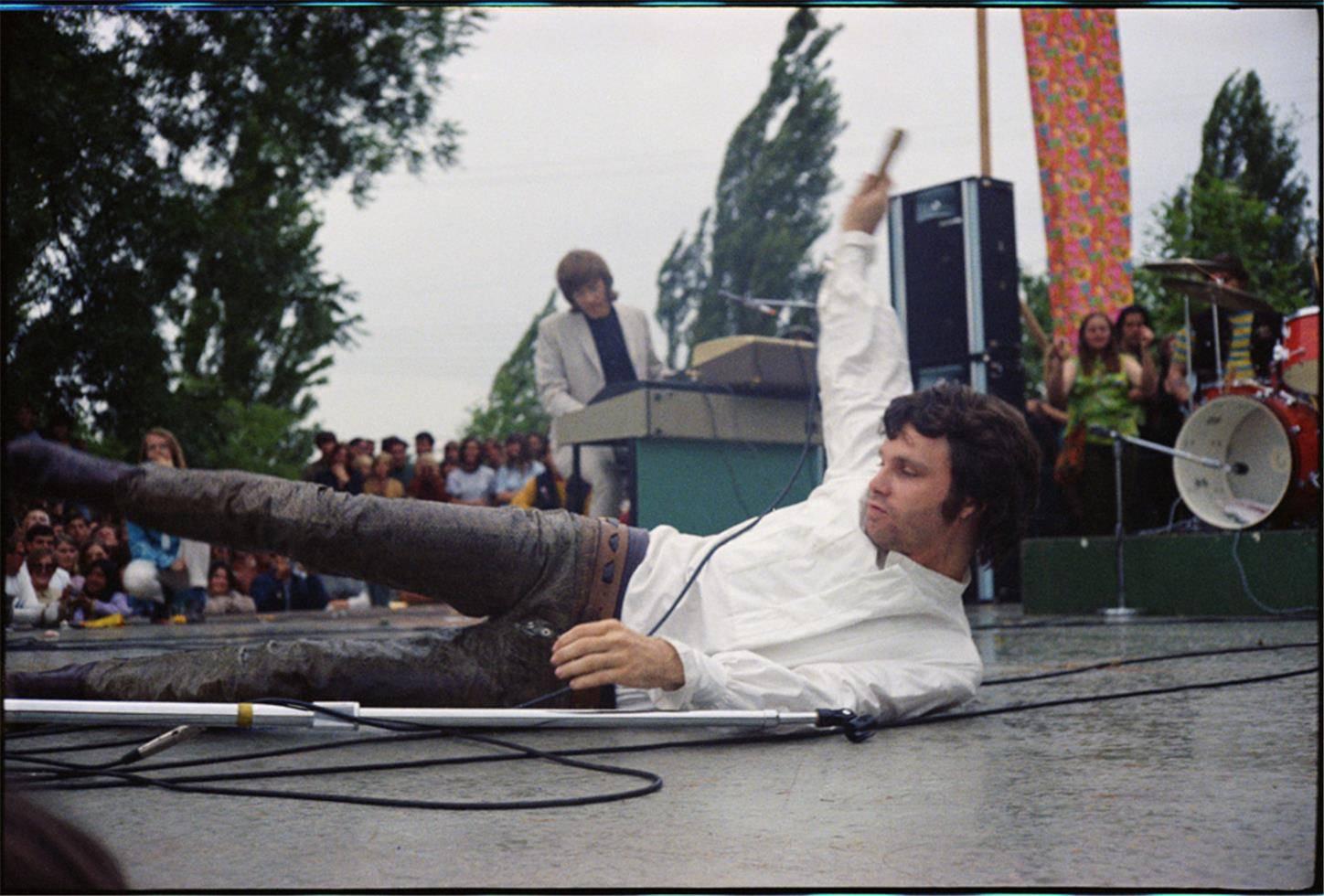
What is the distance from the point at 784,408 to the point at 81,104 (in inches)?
158

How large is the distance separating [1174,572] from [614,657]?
15.4 feet

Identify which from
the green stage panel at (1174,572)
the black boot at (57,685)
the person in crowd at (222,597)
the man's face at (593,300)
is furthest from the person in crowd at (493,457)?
the black boot at (57,685)

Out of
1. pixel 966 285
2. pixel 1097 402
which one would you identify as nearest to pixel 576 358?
pixel 966 285

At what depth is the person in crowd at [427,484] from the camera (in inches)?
355

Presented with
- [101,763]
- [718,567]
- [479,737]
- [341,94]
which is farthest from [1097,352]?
[341,94]

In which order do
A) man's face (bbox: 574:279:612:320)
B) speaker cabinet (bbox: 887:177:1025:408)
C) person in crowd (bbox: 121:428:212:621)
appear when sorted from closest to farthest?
man's face (bbox: 574:279:612:320)
speaker cabinet (bbox: 887:177:1025:408)
person in crowd (bbox: 121:428:212:621)

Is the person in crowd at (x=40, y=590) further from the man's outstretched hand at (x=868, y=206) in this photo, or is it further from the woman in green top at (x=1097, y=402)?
the woman in green top at (x=1097, y=402)

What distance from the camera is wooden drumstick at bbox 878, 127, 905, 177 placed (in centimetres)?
281

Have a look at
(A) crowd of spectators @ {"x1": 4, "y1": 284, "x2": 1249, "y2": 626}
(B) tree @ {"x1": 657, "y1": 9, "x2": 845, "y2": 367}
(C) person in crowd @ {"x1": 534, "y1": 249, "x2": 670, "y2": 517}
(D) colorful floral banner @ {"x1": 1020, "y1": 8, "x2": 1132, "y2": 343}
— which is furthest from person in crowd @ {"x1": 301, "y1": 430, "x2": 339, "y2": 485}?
(B) tree @ {"x1": 657, "y1": 9, "x2": 845, "y2": 367}

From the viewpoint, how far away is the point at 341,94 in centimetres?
1067

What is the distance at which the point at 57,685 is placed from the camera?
239 centimetres

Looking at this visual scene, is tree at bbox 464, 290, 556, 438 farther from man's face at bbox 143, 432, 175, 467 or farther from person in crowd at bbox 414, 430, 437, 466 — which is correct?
man's face at bbox 143, 432, 175, 467

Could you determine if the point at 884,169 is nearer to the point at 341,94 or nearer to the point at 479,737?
the point at 479,737

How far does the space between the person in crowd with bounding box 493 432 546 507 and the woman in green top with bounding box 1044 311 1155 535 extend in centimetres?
398
